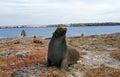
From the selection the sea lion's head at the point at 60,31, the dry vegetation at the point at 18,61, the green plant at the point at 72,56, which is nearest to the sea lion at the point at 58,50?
the sea lion's head at the point at 60,31

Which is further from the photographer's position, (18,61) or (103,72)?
(18,61)

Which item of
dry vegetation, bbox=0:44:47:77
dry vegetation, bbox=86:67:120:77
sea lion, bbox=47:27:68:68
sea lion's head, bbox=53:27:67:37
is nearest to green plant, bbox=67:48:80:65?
sea lion, bbox=47:27:68:68

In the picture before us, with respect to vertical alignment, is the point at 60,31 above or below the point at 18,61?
above

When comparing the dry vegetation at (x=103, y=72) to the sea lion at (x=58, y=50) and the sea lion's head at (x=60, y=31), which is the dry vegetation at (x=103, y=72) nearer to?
the sea lion at (x=58, y=50)

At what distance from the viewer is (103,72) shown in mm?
25844

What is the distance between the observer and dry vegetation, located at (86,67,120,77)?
24.9 meters

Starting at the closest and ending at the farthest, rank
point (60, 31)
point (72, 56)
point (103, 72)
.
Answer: point (60, 31) < point (103, 72) < point (72, 56)

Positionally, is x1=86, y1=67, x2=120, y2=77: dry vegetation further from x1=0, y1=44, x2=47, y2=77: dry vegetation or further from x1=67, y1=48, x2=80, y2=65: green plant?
x1=0, y1=44, x2=47, y2=77: dry vegetation

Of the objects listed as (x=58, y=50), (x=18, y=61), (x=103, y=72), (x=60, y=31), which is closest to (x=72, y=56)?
(x=58, y=50)

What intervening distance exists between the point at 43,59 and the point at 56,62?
4.93 metres

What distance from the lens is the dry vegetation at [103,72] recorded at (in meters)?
24.9

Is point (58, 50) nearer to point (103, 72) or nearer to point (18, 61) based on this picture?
point (103, 72)

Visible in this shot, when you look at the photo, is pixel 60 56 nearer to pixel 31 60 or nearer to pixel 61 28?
pixel 61 28

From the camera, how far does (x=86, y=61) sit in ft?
102
